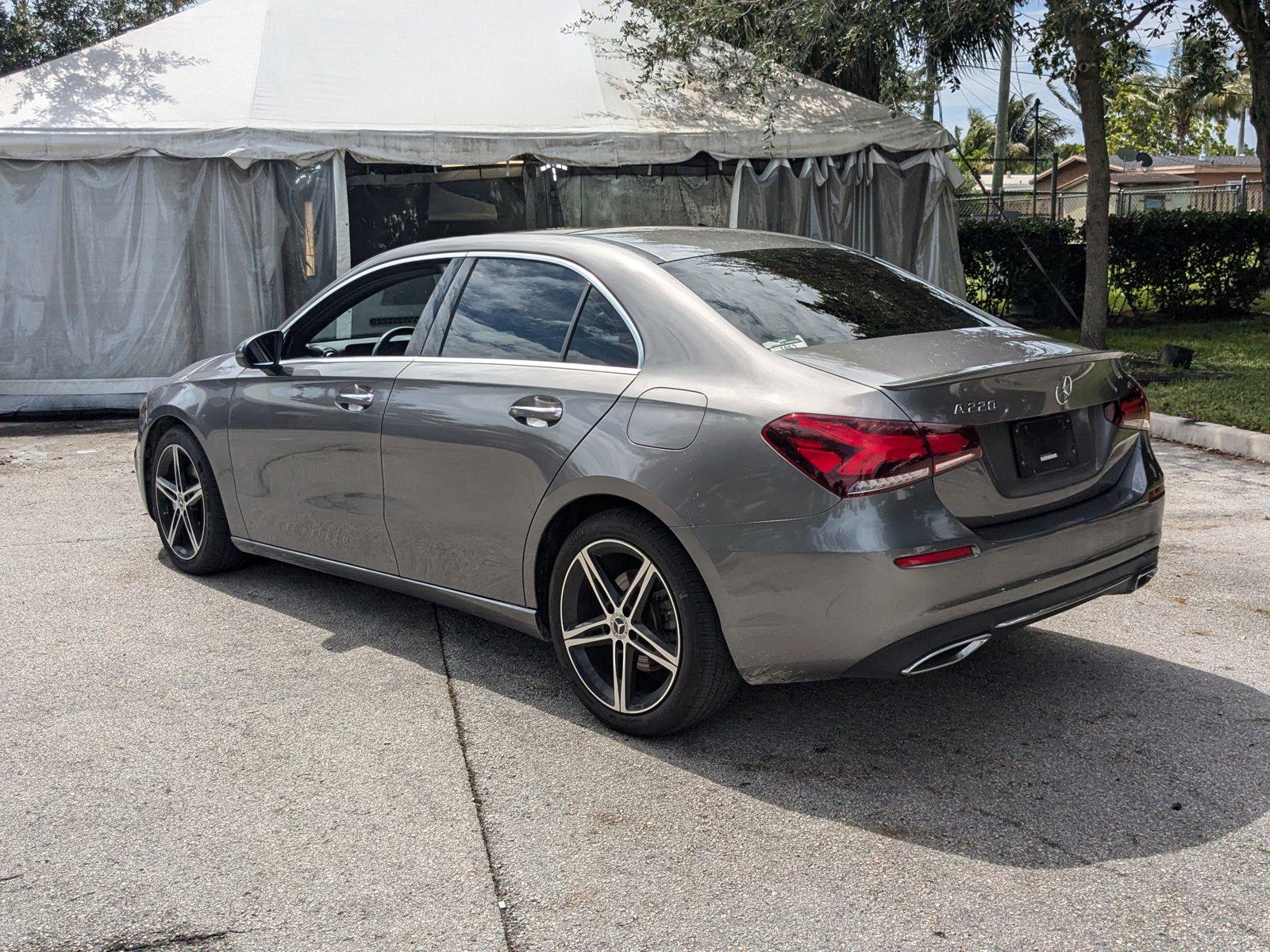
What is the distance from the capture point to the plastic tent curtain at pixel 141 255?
11.7 m

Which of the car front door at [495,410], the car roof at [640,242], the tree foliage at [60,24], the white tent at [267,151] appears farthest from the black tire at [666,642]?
the tree foliage at [60,24]

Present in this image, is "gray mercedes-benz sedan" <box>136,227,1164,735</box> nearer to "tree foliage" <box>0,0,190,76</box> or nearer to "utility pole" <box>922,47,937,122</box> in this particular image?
"utility pole" <box>922,47,937,122</box>

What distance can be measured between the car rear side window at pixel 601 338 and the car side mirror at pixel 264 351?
5.61 ft

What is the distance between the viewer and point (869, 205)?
13539 millimetres

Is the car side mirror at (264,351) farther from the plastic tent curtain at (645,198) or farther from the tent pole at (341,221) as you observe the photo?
the plastic tent curtain at (645,198)

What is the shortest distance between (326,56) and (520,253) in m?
8.97

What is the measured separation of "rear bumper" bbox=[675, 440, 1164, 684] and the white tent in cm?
885

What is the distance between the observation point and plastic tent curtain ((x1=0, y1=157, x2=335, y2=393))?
11742 millimetres

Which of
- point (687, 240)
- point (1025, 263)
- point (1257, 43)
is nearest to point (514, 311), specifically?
point (687, 240)

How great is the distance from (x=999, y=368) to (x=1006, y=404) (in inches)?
4.9

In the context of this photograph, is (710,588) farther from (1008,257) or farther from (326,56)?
(1008,257)

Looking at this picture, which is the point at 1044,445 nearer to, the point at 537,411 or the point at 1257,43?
the point at 537,411

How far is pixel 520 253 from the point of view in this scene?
4.62 meters

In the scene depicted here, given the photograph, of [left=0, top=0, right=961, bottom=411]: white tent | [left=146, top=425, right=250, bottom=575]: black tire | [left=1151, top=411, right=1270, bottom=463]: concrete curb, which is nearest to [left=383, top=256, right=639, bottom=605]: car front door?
[left=146, top=425, right=250, bottom=575]: black tire
